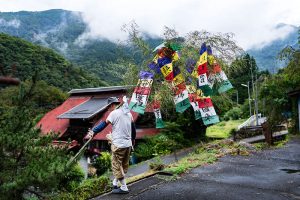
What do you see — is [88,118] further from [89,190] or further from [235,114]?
[235,114]

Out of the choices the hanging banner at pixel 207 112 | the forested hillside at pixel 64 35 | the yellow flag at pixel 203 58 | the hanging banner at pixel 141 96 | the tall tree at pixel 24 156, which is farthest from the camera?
the forested hillside at pixel 64 35

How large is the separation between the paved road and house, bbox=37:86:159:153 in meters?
10.6

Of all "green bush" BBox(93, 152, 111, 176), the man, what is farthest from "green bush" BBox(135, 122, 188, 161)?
the man

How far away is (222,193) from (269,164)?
12.4ft

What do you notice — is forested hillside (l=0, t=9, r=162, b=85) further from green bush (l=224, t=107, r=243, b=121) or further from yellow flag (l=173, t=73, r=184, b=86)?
yellow flag (l=173, t=73, r=184, b=86)

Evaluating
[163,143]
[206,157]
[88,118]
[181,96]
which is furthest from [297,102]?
[181,96]

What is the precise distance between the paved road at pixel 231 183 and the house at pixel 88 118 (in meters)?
10.6

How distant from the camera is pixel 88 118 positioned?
76.0ft

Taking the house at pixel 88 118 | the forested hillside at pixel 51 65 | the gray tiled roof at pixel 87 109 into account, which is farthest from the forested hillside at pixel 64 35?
the gray tiled roof at pixel 87 109

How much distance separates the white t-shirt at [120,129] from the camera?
6865 mm

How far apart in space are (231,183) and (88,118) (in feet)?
54.1

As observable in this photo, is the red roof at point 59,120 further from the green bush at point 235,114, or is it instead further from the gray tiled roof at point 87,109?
the green bush at point 235,114

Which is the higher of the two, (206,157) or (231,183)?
(206,157)

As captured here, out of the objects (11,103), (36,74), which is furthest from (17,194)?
(36,74)
